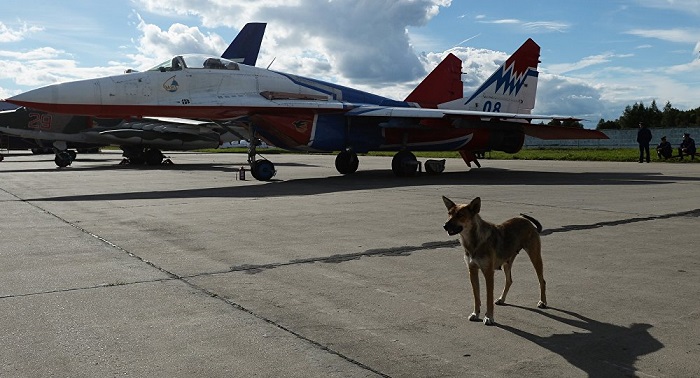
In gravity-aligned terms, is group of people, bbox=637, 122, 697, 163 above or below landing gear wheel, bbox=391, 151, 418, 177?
above

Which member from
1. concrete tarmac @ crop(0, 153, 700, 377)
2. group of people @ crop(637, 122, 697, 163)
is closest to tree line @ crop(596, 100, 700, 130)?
group of people @ crop(637, 122, 697, 163)

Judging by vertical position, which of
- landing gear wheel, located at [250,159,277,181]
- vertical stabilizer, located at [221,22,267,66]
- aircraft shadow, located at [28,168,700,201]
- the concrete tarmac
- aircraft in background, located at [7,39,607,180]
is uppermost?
vertical stabilizer, located at [221,22,267,66]

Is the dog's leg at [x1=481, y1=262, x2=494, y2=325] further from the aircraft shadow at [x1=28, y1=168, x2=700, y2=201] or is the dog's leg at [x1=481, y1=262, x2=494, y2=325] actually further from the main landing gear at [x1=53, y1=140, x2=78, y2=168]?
the main landing gear at [x1=53, y1=140, x2=78, y2=168]

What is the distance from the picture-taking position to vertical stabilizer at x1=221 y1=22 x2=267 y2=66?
108 feet

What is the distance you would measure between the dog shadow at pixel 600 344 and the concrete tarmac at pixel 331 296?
0.06 ft

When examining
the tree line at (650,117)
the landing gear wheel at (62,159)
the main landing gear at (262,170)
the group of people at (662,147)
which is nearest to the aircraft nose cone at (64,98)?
the main landing gear at (262,170)

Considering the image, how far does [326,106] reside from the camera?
17.6 metres

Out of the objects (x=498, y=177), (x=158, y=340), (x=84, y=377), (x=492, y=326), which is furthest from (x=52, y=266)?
(x=498, y=177)

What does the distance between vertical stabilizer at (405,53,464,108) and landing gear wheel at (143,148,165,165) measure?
40.2ft

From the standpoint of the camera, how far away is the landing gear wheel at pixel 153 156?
93.8ft

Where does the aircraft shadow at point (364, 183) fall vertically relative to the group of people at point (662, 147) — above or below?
below

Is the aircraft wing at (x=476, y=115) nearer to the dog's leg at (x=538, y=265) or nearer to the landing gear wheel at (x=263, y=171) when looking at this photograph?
the landing gear wheel at (x=263, y=171)

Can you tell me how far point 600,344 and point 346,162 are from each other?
54.0 feet

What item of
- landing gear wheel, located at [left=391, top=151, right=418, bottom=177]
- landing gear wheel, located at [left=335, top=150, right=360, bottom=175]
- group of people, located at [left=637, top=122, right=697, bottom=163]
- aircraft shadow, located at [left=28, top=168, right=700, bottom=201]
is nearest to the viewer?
aircraft shadow, located at [left=28, top=168, right=700, bottom=201]
